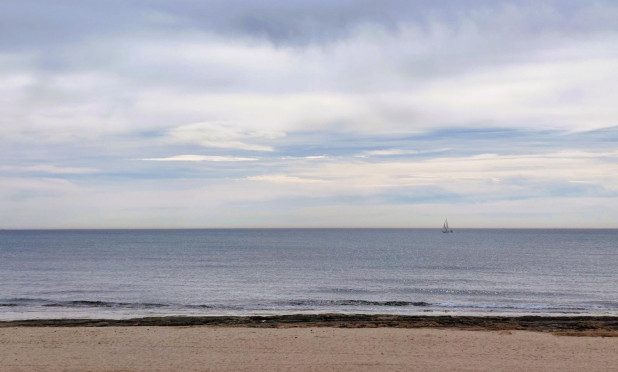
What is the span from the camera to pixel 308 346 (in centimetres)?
1755

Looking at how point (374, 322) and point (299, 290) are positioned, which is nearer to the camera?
point (374, 322)

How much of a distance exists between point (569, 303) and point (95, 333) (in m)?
27.4

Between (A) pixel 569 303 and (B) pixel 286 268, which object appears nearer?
(A) pixel 569 303

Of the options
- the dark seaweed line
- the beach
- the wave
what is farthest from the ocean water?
the beach

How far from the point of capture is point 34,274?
52.2 meters

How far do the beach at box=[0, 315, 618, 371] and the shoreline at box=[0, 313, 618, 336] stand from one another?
2.0 inches

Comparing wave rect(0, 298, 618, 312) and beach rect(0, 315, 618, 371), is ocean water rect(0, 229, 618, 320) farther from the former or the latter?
beach rect(0, 315, 618, 371)

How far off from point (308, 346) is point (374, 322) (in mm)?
6305

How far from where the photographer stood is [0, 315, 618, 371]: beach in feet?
50.0

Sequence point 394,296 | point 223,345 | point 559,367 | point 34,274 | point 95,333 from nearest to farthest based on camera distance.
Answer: point 559,367 → point 223,345 → point 95,333 → point 394,296 → point 34,274

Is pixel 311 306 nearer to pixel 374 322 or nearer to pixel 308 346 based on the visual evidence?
pixel 374 322

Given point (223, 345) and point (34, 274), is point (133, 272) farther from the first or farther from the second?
point (223, 345)

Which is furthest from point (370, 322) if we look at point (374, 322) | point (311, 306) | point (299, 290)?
point (299, 290)

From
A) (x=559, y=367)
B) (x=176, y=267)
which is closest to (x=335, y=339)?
(x=559, y=367)
